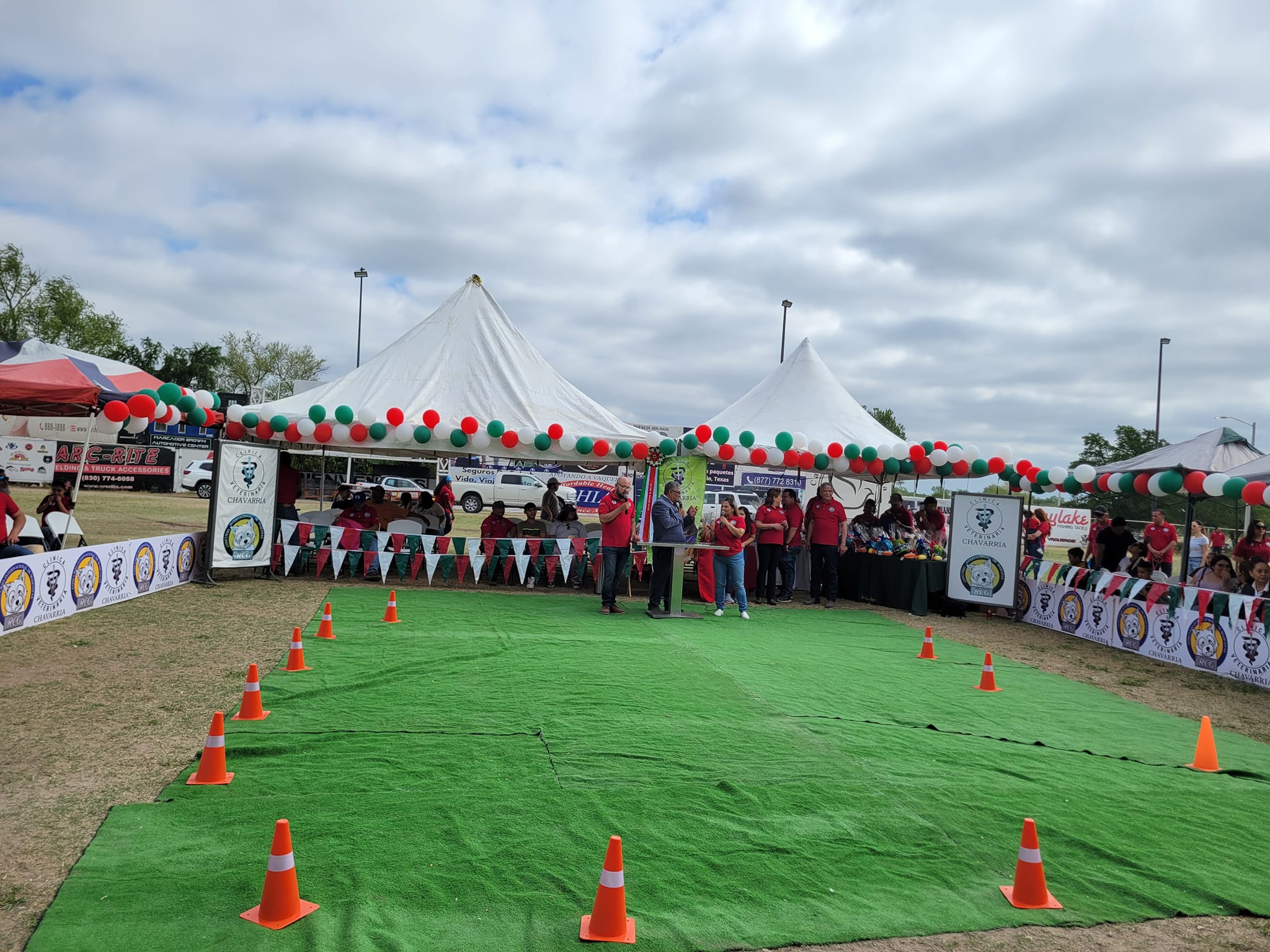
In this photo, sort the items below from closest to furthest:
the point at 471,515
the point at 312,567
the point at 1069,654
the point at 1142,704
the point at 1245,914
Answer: the point at 1245,914 < the point at 1142,704 < the point at 1069,654 < the point at 312,567 < the point at 471,515

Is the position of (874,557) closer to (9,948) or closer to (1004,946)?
(1004,946)

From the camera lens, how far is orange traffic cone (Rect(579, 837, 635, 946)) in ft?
10.4

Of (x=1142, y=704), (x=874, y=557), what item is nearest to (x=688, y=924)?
(x=1142, y=704)

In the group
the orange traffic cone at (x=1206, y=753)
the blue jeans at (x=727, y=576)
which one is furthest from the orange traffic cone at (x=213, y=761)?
the blue jeans at (x=727, y=576)

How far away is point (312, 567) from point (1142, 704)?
11.7 metres

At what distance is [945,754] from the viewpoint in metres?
5.70

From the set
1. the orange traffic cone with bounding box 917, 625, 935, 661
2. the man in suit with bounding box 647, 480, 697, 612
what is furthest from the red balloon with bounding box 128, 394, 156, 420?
the orange traffic cone with bounding box 917, 625, 935, 661

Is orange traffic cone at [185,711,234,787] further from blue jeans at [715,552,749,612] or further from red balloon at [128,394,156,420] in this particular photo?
blue jeans at [715,552,749,612]

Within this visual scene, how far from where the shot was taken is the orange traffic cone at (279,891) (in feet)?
10.4

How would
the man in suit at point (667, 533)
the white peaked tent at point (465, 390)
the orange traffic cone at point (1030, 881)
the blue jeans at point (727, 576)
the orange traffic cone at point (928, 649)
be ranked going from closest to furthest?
the orange traffic cone at point (1030, 881)
the orange traffic cone at point (928, 649)
the man in suit at point (667, 533)
the blue jeans at point (727, 576)
the white peaked tent at point (465, 390)

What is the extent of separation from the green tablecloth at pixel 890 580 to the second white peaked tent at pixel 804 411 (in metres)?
2.00

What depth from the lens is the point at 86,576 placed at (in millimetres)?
9242

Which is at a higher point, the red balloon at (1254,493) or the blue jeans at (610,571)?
the red balloon at (1254,493)

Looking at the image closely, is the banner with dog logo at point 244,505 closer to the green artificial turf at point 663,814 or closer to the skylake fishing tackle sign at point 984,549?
the green artificial turf at point 663,814
